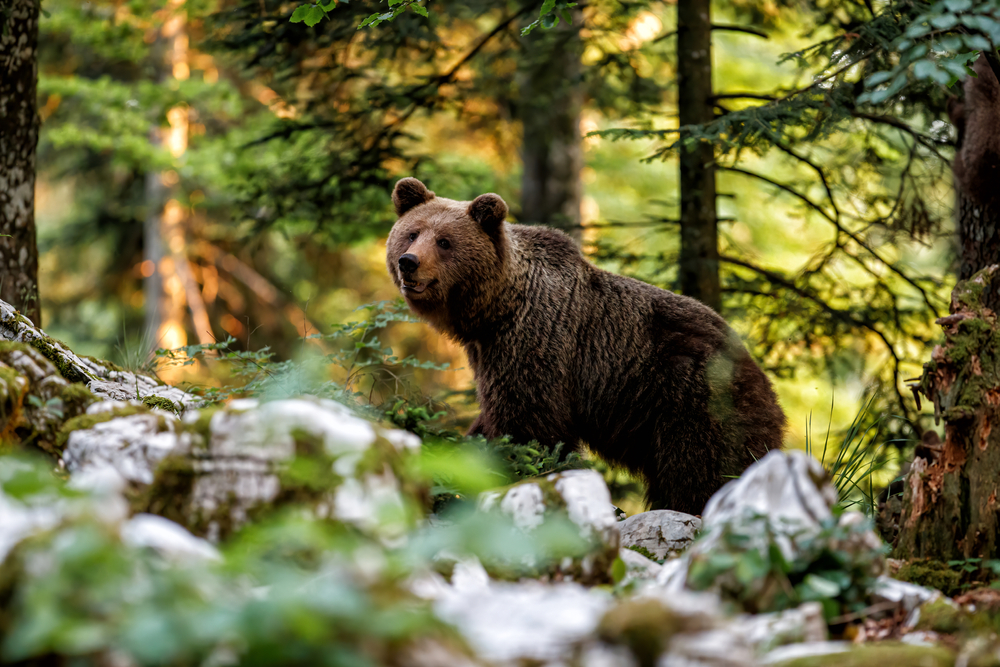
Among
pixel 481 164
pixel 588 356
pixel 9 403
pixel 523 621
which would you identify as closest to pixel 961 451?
pixel 588 356

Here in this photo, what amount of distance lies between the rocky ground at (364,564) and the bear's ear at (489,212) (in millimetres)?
2582

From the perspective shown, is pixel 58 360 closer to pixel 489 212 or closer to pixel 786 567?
pixel 489 212

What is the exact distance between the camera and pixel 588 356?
5.48 meters

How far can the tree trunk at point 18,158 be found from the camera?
18.2 feet

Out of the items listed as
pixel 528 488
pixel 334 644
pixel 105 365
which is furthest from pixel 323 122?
pixel 334 644

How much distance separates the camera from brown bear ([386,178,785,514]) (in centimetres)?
525

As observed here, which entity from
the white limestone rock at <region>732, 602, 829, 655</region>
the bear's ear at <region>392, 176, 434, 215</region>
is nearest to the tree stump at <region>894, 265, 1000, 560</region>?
the white limestone rock at <region>732, 602, 829, 655</region>

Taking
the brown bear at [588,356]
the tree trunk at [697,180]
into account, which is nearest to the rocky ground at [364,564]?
the brown bear at [588,356]

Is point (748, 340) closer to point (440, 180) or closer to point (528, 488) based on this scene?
point (440, 180)

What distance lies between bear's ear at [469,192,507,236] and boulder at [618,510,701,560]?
2.20 meters

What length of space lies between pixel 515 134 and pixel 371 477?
9.58 metres

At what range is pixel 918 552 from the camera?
370 cm

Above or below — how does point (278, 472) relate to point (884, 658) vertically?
above

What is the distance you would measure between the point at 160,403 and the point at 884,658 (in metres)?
3.86
